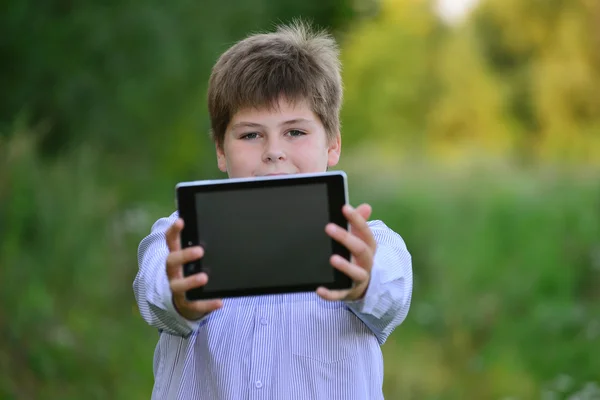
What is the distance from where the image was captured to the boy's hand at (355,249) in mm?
1845

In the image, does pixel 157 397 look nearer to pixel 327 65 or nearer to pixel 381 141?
pixel 327 65

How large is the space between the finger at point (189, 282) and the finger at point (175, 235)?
68mm

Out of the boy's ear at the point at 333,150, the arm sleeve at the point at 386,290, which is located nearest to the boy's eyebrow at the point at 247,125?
the boy's ear at the point at 333,150

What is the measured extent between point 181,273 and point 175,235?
9cm

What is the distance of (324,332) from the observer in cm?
218

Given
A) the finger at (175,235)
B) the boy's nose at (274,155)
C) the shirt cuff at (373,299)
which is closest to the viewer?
the finger at (175,235)

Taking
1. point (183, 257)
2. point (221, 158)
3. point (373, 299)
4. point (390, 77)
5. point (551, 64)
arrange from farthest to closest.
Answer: point (390, 77)
point (551, 64)
point (221, 158)
point (373, 299)
point (183, 257)

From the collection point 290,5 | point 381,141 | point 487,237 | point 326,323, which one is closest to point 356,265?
point 326,323

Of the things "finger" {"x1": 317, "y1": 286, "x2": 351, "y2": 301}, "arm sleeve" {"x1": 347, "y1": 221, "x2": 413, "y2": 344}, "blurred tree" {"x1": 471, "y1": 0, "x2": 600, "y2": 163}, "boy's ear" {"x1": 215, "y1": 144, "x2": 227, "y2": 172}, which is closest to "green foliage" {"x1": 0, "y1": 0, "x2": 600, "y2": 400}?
"boy's ear" {"x1": 215, "y1": 144, "x2": 227, "y2": 172}

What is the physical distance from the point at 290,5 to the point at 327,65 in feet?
23.5

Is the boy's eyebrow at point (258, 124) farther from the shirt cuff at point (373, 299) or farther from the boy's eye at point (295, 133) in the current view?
the shirt cuff at point (373, 299)

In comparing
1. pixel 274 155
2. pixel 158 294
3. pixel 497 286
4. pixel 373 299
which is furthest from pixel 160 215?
pixel 373 299

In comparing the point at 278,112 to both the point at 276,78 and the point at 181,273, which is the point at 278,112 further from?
the point at 181,273

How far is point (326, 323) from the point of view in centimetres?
219
